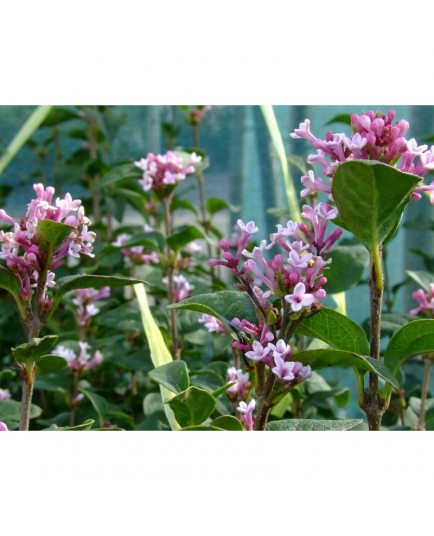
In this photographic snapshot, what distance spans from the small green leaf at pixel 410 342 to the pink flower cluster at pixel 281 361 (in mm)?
83

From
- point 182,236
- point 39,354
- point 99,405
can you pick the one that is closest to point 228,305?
point 39,354

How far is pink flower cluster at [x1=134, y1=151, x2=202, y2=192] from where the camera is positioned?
1221 mm

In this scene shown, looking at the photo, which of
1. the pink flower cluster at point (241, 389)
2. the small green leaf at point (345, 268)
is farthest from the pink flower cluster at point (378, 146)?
the small green leaf at point (345, 268)

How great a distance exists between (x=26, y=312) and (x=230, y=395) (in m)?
0.27

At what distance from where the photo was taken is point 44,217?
65 cm

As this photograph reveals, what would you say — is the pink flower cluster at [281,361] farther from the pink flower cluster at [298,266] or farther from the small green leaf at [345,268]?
the small green leaf at [345,268]

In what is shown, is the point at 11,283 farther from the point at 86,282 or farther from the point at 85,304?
the point at 85,304

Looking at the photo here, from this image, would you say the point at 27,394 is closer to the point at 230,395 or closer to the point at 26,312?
the point at 26,312

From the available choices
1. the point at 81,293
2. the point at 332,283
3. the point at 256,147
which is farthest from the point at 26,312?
the point at 256,147

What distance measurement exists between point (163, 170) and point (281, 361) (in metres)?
0.71

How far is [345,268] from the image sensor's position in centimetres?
104

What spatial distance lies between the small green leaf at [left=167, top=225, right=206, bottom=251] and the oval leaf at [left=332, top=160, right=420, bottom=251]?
61 cm

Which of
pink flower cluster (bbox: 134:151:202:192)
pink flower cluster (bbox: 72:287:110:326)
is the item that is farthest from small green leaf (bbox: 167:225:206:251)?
pink flower cluster (bbox: 72:287:110:326)

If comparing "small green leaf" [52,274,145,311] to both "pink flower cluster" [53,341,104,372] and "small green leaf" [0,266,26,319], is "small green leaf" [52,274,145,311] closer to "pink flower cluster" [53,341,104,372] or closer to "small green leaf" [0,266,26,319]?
→ "small green leaf" [0,266,26,319]
